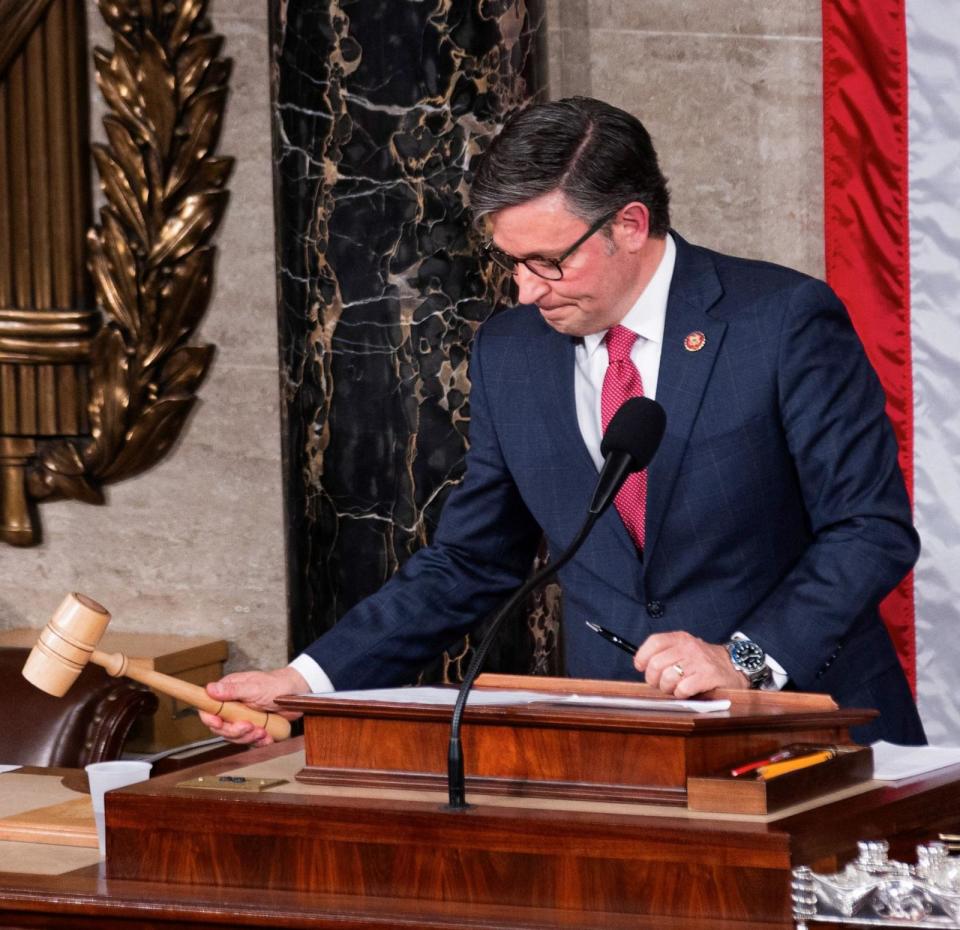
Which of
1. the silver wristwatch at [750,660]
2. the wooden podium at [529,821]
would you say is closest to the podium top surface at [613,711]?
the wooden podium at [529,821]

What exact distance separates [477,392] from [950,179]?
1467mm

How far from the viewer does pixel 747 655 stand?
223cm

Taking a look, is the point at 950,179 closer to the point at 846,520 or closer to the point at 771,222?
the point at 771,222

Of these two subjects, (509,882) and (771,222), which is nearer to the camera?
(509,882)

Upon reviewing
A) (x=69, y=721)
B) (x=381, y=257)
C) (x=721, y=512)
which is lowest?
(x=69, y=721)

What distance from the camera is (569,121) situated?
243 centimetres

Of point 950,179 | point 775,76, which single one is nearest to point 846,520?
point 950,179

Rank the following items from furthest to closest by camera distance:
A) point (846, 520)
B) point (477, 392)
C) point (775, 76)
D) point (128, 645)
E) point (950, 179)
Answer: point (128, 645) → point (775, 76) → point (950, 179) → point (477, 392) → point (846, 520)

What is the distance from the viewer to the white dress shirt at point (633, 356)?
255cm

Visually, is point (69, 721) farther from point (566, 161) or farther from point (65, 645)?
point (566, 161)

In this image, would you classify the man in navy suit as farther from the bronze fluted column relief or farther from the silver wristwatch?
the bronze fluted column relief

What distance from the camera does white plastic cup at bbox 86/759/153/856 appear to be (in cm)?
200

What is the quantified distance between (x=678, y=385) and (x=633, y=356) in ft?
0.37

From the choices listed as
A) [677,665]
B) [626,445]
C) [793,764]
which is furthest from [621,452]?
[793,764]
